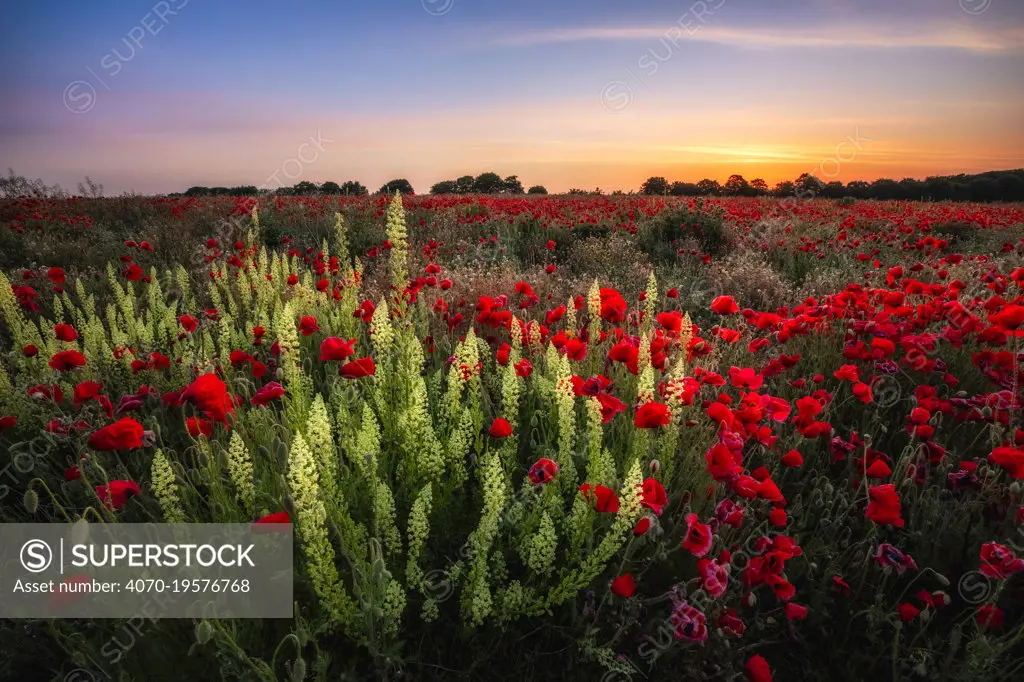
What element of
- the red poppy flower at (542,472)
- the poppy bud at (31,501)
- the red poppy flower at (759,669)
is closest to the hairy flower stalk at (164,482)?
the poppy bud at (31,501)

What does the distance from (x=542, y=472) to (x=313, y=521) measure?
2.28 ft

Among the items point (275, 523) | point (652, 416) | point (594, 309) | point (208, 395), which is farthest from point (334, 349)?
point (594, 309)

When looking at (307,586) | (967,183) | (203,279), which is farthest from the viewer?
(967,183)

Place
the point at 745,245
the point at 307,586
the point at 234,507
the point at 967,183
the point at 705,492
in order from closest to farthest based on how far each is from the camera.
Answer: the point at 307,586 → the point at 234,507 → the point at 705,492 → the point at 745,245 → the point at 967,183

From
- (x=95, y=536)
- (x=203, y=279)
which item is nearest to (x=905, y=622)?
(x=95, y=536)

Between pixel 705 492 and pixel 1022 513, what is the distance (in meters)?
1.21

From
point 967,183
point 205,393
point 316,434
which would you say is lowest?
point 316,434

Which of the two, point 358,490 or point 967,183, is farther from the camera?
point 967,183

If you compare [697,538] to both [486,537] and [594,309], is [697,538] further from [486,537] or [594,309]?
[594,309]

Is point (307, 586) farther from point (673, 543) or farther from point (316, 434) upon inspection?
point (673, 543)

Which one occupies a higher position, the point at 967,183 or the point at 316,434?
the point at 967,183

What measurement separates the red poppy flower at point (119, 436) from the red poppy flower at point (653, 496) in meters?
1.60

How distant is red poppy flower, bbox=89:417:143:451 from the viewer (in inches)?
64.7

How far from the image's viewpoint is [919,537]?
6.81 ft
